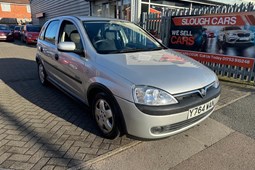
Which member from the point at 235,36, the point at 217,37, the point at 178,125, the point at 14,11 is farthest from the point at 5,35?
the point at 14,11

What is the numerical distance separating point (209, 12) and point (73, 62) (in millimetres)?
Result: 4777

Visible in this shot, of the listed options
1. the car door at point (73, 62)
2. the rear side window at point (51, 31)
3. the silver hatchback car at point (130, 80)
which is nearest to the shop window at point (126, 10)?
the rear side window at point (51, 31)

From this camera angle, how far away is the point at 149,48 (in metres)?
3.69

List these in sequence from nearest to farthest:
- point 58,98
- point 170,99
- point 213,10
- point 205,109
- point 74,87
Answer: point 170,99
point 205,109
point 74,87
point 58,98
point 213,10

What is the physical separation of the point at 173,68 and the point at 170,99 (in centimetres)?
60

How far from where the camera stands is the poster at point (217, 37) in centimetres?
558

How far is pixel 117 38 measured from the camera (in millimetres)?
3576

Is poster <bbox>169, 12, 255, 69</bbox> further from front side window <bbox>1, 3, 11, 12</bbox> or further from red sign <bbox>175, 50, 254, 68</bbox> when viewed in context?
front side window <bbox>1, 3, 11, 12</bbox>

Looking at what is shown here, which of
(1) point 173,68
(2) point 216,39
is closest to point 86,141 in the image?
(1) point 173,68

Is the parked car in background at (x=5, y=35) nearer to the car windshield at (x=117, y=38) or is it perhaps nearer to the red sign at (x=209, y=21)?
the red sign at (x=209, y=21)

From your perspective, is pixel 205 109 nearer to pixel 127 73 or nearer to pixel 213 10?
pixel 127 73

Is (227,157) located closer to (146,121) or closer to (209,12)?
(146,121)

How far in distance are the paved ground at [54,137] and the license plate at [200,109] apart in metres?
0.53

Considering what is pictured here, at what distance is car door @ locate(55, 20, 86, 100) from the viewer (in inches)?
127
